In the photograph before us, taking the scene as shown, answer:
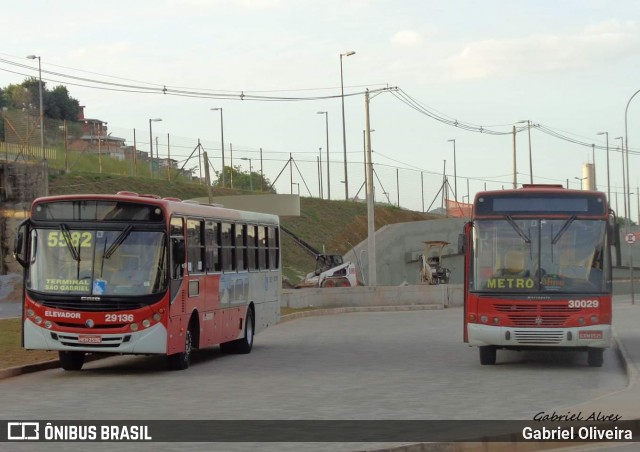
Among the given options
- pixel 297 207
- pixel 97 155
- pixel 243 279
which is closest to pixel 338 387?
pixel 243 279

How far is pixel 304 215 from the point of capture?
7600 centimetres

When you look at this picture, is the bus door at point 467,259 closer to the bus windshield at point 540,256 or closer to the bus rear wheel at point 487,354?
the bus windshield at point 540,256

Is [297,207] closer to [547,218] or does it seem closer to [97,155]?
[97,155]

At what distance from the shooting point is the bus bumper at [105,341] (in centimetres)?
1902

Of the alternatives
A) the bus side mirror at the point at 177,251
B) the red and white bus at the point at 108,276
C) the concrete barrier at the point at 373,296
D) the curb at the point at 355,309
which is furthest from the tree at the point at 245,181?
the bus side mirror at the point at 177,251

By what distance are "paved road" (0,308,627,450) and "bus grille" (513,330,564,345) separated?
0.48 m

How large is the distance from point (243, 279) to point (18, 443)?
13369mm

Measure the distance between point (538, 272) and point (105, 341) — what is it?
7.08m

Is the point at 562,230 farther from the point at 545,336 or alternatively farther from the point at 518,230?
the point at 545,336

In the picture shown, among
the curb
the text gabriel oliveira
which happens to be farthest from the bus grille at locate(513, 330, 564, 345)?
the curb

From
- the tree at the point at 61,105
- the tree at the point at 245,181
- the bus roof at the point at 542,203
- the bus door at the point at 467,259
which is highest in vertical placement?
the tree at the point at 61,105

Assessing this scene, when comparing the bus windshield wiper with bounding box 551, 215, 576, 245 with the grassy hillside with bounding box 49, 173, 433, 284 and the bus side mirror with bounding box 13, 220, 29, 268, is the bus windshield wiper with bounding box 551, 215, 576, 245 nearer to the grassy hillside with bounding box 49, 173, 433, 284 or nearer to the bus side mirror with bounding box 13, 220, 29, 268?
the bus side mirror with bounding box 13, 220, 29, 268

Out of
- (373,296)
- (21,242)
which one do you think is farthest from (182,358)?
(373,296)

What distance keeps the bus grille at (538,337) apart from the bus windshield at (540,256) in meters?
0.69
